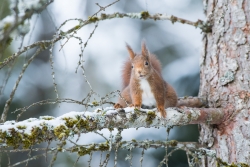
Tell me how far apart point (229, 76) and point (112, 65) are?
12.0 ft

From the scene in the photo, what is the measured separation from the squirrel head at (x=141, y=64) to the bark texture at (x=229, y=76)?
0.41 m

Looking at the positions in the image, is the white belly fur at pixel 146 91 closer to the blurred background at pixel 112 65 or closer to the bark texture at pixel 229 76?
the bark texture at pixel 229 76

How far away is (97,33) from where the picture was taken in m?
6.59

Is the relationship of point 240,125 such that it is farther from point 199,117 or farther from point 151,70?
point 151,70

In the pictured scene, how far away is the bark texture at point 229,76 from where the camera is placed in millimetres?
2469

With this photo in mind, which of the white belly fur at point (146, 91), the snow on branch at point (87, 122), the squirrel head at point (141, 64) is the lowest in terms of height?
the snow on branch at point (87, 122)

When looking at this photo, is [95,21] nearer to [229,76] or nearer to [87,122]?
[87,122]

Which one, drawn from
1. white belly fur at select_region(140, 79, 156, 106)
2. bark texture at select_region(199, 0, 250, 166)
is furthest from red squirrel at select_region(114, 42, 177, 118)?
bark texture at select_region(199, 0, 250, 166)

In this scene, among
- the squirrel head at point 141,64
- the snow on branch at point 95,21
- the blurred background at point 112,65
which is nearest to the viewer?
the snow on branch at point 95,21

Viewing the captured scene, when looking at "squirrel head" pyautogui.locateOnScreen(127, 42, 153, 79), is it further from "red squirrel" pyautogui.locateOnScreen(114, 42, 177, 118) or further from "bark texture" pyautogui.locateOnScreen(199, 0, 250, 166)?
"bark texture" pyautogui.locateOnScreen(199, 0, 250, 166)

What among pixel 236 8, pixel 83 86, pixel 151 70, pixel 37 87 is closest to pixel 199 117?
pixel 151 70

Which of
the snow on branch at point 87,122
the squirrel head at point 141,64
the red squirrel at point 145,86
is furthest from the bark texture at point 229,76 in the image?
the squirrel head at point 141,64

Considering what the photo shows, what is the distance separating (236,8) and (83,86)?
3.76 metres

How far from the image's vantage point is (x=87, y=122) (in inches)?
75.2
